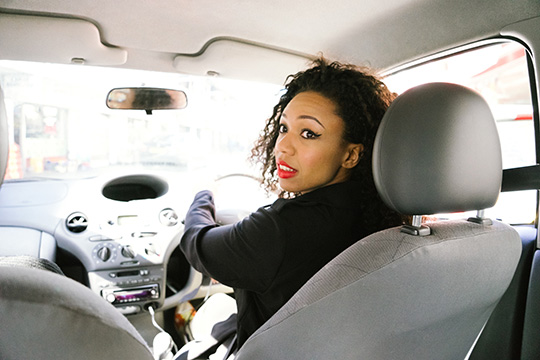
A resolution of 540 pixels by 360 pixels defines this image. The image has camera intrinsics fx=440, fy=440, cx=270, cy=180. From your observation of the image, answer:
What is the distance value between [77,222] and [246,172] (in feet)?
3.33

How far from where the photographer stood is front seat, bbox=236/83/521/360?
3.19 feet

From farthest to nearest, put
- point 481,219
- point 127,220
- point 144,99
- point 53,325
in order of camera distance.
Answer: point 144,99
point 127,220
point 481,219
point 53,325

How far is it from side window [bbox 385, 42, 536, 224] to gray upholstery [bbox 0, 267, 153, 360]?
1601mm

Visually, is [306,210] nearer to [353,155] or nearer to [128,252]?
[353,155]

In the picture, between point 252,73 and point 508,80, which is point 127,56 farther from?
point 508,80

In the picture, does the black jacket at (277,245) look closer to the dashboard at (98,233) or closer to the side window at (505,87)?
the side window at (505,87)

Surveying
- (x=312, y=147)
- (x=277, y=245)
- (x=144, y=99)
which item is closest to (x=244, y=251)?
(x=277, y=245)

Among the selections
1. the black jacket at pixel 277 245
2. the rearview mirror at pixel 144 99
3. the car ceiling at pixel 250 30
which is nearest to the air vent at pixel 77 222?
the rearview mirror at pixel 144 99

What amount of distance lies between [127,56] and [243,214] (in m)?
1.16

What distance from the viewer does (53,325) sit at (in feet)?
2.39

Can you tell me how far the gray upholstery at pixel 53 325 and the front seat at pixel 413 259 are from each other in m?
0.38

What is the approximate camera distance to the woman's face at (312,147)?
153cm

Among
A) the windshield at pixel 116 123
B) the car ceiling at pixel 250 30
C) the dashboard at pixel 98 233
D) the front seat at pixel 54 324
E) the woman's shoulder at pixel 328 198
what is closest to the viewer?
the front seat at pixel 54 324

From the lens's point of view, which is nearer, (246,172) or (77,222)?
(77,222)
